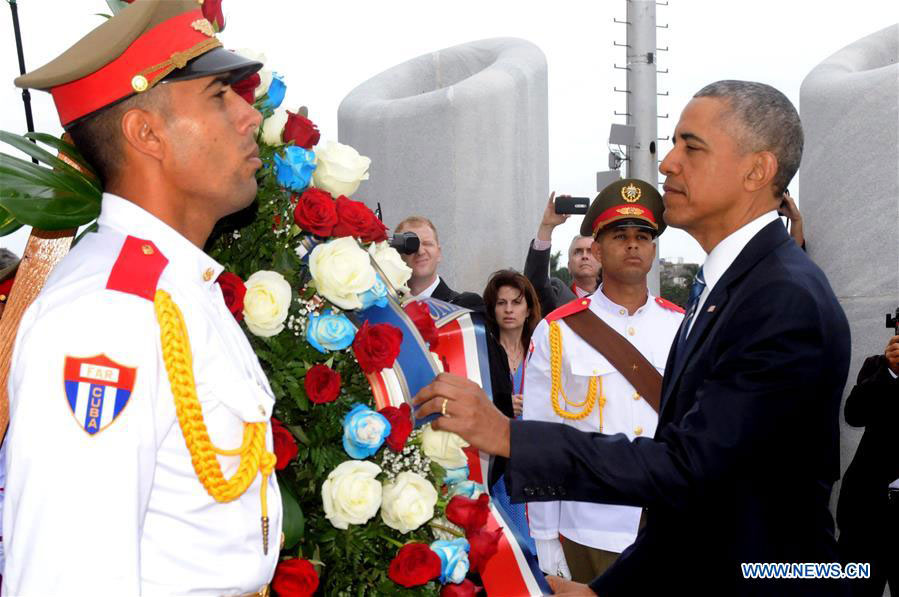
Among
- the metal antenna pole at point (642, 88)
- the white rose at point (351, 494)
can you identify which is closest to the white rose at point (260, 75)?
the white rose at point (351, 494)

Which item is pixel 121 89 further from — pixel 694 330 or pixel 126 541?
pixel 694 330

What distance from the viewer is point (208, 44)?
1.90m

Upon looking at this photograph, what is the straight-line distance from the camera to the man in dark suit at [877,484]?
5.00m

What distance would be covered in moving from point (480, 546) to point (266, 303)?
2.70ft

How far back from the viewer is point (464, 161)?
339 inches

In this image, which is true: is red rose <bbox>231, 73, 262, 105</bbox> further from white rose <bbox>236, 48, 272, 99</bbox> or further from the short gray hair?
the short gray hair

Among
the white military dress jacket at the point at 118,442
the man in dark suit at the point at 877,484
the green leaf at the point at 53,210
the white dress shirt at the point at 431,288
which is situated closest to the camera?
the white military dress jacket at the point at 118,442

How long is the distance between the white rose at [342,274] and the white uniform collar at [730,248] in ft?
3.05

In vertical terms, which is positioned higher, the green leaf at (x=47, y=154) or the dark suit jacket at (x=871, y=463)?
the green leaf at (x=47, y=154)

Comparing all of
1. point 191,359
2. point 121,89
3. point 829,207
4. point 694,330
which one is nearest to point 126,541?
point 191,359

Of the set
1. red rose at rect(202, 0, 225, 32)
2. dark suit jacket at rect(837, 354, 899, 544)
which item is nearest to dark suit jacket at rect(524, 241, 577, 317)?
dark suit jacket at rect(837, 354, 899, 544)

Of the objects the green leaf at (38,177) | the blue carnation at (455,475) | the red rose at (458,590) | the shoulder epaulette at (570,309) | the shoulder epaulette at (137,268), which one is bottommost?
the red rose at (458,590)

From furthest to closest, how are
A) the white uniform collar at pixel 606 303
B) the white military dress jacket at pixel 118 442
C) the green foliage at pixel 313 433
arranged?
the white uniform collar at pixel 606 303, the green foliage at pixel 313 433, the white military dress jacket at pixel 118 442

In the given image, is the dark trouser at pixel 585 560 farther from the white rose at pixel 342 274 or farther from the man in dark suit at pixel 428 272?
the white rose at pixel 342 274
